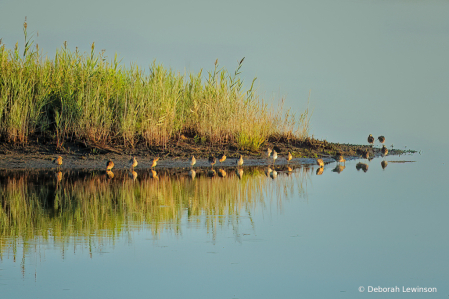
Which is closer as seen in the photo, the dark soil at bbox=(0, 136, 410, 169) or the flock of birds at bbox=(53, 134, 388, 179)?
the flock of birds at bbox=(53, 134, 388, 179)

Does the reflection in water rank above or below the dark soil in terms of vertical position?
below

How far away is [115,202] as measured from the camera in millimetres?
8156

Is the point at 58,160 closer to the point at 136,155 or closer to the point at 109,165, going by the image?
the point at 109,165

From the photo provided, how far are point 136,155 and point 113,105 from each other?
1.56 metres

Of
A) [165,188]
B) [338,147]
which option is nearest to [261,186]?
[165,188]

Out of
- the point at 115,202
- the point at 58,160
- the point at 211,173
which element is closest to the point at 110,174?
the point at 58,160

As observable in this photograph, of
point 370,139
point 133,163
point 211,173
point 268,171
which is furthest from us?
point 370,139

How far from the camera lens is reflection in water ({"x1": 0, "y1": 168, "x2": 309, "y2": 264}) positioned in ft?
20.3

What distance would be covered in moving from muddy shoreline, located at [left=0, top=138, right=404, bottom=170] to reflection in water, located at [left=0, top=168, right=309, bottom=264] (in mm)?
1138

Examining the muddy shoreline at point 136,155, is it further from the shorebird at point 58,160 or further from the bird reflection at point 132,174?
the bird reflection at point 132,174

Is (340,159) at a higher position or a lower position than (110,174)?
higher

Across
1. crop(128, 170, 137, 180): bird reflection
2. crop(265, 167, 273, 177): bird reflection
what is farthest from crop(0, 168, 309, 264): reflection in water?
crop(265, 167, 273, 177): bird reflection

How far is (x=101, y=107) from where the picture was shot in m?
14.1

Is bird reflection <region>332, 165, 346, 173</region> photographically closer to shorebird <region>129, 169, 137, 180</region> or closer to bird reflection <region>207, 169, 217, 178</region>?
bird reflection <region>207, 169, 217, 178</region>
